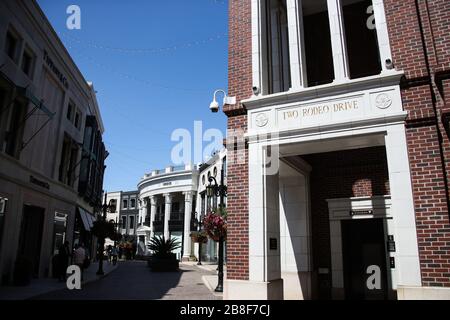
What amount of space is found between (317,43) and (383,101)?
5491 mm

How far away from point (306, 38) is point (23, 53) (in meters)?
12.1

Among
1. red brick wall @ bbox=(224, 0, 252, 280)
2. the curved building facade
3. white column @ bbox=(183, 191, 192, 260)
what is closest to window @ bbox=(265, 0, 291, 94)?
red brick wall @ bbox=(224, 0, 252, 280)

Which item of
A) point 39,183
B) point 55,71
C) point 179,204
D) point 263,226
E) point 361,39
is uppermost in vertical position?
point 55,71

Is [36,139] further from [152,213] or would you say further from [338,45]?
[152,213]

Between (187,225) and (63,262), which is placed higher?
(187,225)

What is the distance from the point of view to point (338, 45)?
9.01 meters

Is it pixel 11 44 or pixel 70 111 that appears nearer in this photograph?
pixel 11 44

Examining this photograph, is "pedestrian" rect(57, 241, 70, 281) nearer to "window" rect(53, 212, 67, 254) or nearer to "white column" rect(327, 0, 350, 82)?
"window" rect(53, 212, 67, 254)

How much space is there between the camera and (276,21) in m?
11.6

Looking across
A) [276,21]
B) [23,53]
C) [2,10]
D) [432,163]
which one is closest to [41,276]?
[23,53]

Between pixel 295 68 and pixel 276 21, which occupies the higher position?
pixel 276 21

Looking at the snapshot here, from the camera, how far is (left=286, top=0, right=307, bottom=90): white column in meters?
9.22

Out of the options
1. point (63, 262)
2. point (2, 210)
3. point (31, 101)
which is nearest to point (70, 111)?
point (31, 101)
